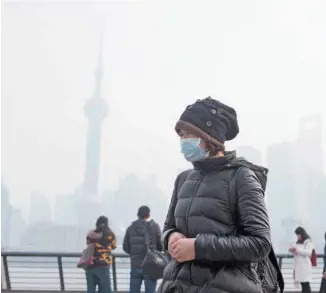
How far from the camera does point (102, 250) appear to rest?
5082 mm

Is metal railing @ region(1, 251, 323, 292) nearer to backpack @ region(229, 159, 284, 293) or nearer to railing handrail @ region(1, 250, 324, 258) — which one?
railing handrail @ region(1, 250, 324, 258)

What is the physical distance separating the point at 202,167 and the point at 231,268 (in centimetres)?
32

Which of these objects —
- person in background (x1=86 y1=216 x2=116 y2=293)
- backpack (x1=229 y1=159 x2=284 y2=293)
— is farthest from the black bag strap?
person in background (x1=86 y1=216 x2=116 y2=293)

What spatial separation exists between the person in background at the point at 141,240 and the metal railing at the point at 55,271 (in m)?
1.86

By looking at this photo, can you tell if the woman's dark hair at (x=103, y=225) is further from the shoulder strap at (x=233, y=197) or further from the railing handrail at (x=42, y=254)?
the shoulder strap at (x=233, y=197)

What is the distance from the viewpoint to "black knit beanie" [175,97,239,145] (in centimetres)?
156

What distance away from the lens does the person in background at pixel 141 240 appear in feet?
15.8

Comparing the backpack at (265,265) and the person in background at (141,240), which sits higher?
the backpack at (265,265)

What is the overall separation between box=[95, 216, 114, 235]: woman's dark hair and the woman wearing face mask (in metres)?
3.51

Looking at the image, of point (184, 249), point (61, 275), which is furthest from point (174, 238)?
point (61, 275)

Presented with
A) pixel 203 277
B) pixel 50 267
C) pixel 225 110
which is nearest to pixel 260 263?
pixel 203 277

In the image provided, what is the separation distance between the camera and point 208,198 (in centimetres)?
146

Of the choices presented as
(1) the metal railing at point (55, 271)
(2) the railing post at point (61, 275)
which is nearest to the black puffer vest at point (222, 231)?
(1) the metal railing at point (55, 271)

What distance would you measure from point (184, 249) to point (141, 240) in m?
3.50
